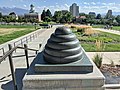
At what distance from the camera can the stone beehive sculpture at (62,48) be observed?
3596mm

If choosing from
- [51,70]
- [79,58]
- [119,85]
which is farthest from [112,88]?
[51,70]

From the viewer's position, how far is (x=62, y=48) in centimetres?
359

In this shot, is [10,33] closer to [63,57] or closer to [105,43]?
[105,43]

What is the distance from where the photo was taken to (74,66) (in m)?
3.50

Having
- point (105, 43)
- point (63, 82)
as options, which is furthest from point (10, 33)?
point (63, 82)

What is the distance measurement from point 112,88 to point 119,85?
10.5 inches

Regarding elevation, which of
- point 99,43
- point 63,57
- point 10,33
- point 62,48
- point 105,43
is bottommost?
point 105,43

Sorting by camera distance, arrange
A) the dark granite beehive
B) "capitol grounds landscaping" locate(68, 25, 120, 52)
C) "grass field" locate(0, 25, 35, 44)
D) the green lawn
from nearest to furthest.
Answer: the dark granite beehive, "capitol grounds landscaping" locate(68, 25, 120, 52), the green lawn, "grass field" locate(0, 25, 35, 44)

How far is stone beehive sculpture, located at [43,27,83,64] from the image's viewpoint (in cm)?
360

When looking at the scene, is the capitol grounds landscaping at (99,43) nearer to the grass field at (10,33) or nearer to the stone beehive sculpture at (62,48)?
the stone beehive sculpture at (62,48)

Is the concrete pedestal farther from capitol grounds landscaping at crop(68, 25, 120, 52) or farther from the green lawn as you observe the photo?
the green lawn

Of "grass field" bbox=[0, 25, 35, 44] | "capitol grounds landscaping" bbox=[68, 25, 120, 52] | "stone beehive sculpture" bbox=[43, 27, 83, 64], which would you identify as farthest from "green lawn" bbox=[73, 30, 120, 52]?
"stone beehive sculpture" bbox=[43, 27, 83, 64]

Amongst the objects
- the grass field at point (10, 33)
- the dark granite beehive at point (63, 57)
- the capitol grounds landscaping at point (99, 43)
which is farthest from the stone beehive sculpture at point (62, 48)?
the grass field at point (10, 33)

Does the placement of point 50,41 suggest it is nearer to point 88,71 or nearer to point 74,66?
point 74,66
